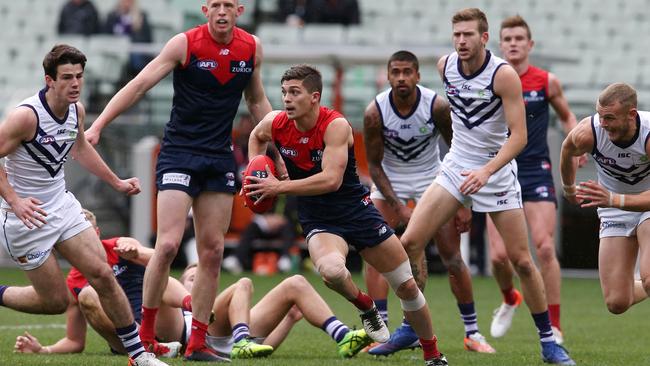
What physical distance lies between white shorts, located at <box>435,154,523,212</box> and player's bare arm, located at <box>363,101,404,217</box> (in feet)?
3.33

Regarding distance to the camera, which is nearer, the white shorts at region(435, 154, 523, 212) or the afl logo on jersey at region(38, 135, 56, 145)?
the afl logo on jersey at region(38, 135, 56, 145)

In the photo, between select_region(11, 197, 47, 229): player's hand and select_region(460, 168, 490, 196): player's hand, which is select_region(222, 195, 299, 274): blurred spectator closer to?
select_region(460, 168, 490, 196): player's hand

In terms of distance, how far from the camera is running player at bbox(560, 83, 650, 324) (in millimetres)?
7719

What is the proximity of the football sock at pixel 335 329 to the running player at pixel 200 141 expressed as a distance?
2.89ft

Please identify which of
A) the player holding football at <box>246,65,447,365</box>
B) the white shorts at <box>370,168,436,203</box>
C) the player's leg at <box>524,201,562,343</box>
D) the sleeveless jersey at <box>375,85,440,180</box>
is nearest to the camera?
the player holding football at <box>246,65,447,365</box>

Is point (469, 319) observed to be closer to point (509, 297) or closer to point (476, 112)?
point (509, 297)

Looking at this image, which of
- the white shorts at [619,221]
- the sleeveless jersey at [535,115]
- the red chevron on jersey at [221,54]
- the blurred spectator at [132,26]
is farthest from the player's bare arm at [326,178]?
the blurred spectator at [132,26]

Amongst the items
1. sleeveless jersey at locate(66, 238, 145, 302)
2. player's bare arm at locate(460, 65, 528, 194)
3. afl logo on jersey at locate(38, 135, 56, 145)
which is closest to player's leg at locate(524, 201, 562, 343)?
player's bare arm at locate(460, 65, 528, 194)

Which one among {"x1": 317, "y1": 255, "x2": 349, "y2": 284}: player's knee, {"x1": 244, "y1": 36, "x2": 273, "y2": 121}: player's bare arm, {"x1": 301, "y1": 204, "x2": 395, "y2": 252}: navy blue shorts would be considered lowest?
{"x1": 317, "y1": 255, "x2": 349, "y2": 284}: player's knee

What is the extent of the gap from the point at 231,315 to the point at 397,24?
14053mm

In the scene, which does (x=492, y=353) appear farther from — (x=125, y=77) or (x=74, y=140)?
(x=125, y=77)

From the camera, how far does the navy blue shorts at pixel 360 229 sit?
7730 mm

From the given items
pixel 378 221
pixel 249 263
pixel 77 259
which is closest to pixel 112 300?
pixel 77 259

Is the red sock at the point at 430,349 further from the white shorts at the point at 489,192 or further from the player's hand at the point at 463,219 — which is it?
the player's hand at the point at 463,219
